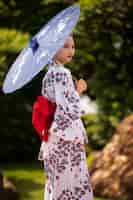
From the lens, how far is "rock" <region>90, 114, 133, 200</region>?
8.77 metres

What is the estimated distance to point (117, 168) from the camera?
9.12 meters

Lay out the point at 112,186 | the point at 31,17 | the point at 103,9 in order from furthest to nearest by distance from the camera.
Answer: the point at 31,17
the point at 103,9
the point at 112,186

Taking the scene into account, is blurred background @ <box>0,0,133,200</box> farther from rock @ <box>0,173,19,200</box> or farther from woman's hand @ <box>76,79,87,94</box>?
woman's hand @ <box>76,79,87,94</box>

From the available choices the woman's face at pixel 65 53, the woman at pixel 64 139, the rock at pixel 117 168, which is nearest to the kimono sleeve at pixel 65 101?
the woman at pixel 64 139

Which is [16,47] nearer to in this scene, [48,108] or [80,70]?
[80,70]

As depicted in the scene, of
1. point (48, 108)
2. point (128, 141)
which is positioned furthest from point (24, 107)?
point (48, 108)

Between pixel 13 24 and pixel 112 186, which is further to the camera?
pixel 13 24

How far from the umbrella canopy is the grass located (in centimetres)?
355

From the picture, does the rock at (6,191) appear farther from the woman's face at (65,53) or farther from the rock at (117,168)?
the woman's face at (65,53)

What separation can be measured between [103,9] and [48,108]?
7537 mm

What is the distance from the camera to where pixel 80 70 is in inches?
535

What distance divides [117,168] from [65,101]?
3.65 meters

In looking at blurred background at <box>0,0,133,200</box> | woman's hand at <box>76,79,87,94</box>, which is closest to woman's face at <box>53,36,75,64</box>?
woman's hand at <box>76,79,87,94</box>

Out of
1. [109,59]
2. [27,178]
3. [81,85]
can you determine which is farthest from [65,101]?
[109,59]
